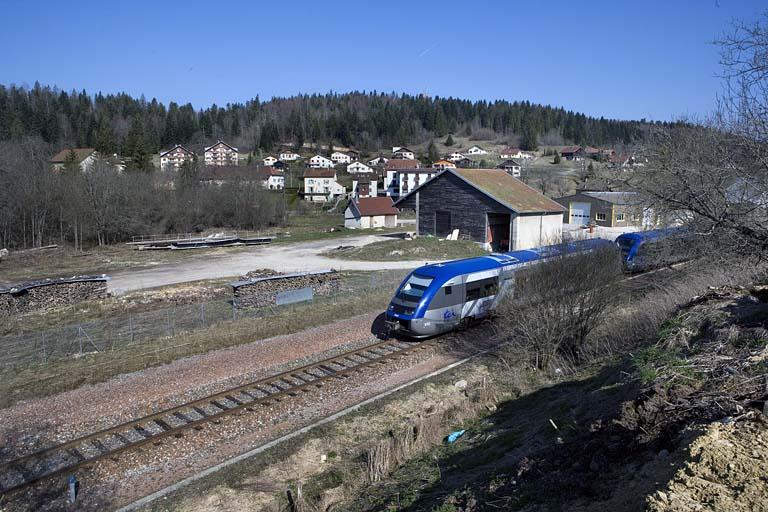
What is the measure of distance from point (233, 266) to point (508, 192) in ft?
70.5

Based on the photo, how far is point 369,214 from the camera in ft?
208

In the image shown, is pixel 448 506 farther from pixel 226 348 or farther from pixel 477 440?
pixel 226 348

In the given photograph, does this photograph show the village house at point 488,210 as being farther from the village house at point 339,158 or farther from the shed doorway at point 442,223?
the village house at point 339,158

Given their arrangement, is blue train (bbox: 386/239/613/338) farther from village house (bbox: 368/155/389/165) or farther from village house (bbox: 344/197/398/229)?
village house (bbox: 368/155/389/165)

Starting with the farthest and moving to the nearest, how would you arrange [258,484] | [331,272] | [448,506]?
[331,272] < [258,484] < [448,506]

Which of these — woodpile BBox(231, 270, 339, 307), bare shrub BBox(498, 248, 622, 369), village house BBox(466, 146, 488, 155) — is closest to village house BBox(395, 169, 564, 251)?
woodpile BBox(231, 270, 339, 307)

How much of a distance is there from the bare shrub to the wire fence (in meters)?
10.7

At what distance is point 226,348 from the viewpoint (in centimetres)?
1672

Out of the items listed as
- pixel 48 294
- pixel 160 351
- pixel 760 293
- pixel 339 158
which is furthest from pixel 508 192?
pixel 339 158

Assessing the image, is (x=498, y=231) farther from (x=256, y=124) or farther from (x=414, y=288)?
(x=256, y=124)

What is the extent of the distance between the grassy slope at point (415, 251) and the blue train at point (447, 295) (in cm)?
1836

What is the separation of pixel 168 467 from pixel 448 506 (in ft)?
19.4

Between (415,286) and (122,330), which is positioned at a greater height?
(415,286)

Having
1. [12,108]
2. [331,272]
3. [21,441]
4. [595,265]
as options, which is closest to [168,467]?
[21,441]
